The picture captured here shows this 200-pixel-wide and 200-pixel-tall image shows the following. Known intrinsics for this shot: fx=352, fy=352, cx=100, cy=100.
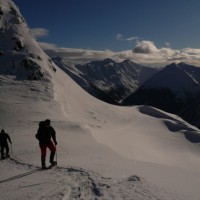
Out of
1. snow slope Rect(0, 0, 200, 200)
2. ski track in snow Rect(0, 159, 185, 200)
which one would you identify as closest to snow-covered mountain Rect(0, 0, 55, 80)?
snow slope Rect(0, 0, 200, 200)

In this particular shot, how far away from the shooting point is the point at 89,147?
78.6 feet

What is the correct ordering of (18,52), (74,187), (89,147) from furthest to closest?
1. (18,52)
2. (89,147)
3. (74,187)

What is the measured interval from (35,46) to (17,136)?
4045 centimetres

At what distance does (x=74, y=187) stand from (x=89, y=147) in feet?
43.8

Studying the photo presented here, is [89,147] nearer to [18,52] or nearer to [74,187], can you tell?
[74,187]

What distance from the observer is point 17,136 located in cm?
2773

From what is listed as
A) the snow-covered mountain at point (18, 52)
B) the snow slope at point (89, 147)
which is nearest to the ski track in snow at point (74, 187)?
the snow slope at point (89, 147)

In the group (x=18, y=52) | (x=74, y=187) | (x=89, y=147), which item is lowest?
(x=89, y=147)

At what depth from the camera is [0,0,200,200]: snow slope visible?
35.1ft

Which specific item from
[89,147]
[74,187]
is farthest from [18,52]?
[74,187]

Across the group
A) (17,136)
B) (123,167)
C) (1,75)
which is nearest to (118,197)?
(123,167)

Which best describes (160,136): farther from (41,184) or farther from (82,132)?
(41,184)

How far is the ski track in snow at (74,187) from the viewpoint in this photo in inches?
386

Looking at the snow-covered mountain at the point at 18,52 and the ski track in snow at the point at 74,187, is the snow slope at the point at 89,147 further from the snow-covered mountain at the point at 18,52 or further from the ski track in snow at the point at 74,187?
the snow-covered mountain at the point at 18,52
